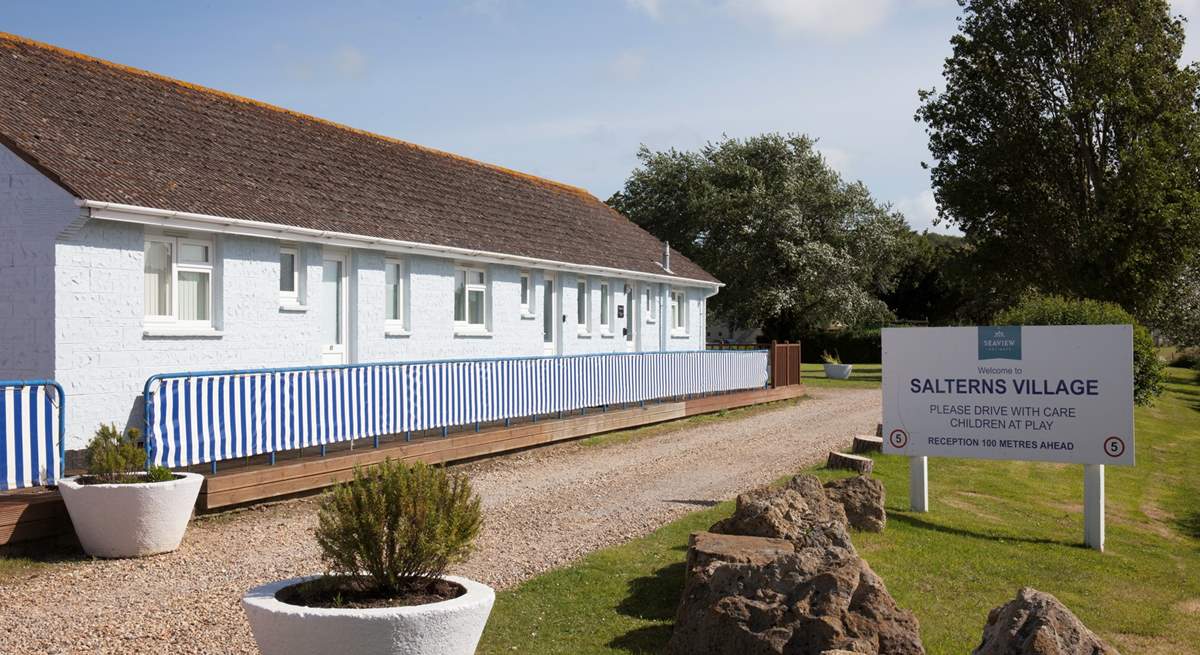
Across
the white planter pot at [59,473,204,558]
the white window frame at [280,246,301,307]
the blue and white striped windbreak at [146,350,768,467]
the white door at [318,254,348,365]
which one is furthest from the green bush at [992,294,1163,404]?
the white planter pot at [59,473,204,558]

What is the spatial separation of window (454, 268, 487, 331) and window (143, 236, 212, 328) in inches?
243

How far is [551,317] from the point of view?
77.2 ft

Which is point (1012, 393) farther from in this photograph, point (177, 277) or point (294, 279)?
point (177, 277)

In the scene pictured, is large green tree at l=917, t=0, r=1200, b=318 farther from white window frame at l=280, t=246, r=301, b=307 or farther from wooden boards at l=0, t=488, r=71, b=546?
wooden boards at l=0, t=488, r=71, b=546

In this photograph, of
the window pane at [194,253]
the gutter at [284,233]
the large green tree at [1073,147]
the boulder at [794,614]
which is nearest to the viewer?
the boulder at [794,614]

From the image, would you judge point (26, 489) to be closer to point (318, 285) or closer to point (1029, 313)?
point (318, 285)

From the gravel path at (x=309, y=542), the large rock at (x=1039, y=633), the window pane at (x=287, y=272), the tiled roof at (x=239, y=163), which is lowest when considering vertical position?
the gravel path at (x=309, y=542)

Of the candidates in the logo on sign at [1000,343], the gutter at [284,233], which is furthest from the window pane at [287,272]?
the logo on sign at [1000,343]

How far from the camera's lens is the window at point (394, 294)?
59.6 ft

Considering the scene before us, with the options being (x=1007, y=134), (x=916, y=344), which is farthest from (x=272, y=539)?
(x=1007, y=134)

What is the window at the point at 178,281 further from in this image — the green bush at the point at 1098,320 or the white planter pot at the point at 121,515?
the green bush at the point at 1098,320

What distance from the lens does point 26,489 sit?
965 centimetres

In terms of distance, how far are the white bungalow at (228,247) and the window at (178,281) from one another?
0.03m

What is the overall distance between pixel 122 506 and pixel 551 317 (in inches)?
599
